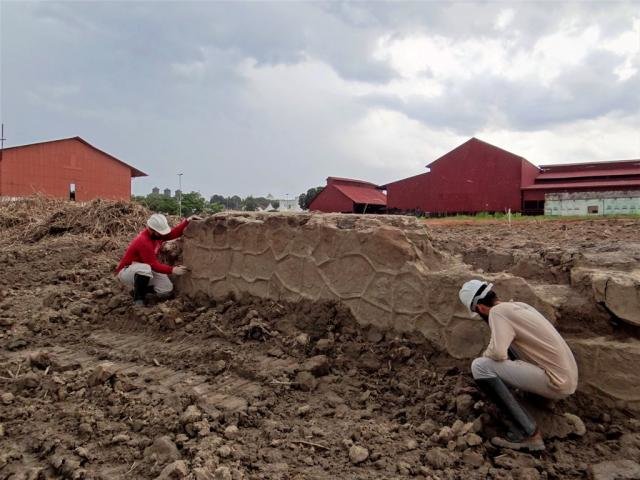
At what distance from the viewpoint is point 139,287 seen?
541 centimetres

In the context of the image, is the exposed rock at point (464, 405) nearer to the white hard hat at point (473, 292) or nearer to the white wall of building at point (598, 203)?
the white hard hat at point (473, 292)

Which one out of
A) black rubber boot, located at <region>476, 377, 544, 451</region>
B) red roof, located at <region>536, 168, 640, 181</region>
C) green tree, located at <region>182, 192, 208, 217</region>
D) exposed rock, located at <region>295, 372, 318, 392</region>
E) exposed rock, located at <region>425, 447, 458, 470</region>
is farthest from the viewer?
green tree, located at <region>182, 192, 208, 217</region>

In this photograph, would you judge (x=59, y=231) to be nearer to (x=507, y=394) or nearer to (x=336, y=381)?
(x=336, y=381)

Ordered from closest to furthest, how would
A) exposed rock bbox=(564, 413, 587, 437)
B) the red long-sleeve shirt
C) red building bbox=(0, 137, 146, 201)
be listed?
1. exposed rock bbox=(564, 413, 587, 437)
2. the red long-sleeve shirt
3. red building bbox=(0, 137, 146, 201)

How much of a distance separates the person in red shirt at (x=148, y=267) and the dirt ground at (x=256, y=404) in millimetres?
246

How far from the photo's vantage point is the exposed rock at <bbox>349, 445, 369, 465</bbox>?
8.97 feet

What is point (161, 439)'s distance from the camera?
2.87m

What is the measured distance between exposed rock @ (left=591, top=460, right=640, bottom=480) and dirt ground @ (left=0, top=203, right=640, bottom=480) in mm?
14

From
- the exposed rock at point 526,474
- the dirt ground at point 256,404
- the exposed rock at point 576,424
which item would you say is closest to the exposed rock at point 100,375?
the dirt ground at point 256,404

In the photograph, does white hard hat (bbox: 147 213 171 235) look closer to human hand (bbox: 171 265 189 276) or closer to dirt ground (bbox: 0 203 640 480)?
human hand (bbox: 171 265 189 276)

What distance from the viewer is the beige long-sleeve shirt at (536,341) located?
9.32 feet

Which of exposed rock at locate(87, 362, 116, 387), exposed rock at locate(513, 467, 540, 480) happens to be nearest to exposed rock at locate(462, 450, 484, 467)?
exposed rock at locate(513, 467, 540, 480)

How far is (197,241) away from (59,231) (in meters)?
5.49

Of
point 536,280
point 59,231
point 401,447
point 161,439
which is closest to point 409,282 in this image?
point 536,280
